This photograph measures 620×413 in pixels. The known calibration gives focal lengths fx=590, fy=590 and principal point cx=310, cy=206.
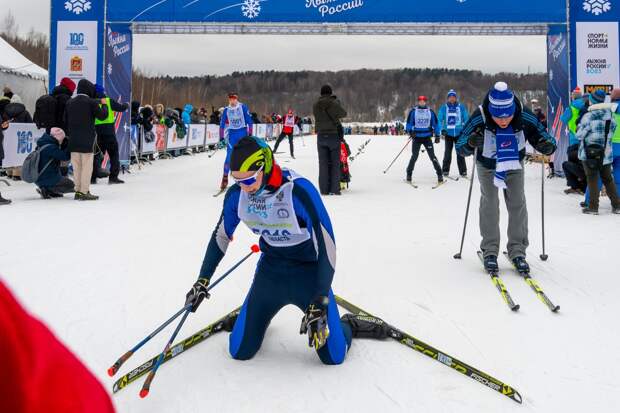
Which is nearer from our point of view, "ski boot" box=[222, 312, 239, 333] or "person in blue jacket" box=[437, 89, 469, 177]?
"ski boot" box=[222, 312, 239, 333]

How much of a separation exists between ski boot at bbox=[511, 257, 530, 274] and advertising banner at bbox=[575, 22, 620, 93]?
880 centimetres

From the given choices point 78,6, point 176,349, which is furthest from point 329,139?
point 176,349

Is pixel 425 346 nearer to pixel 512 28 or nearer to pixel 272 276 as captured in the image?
pixel 272 276

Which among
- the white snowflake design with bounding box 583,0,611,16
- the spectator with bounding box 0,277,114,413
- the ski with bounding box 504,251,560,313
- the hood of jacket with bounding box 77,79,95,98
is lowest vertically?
the ski with bounding box 504,251,560,313

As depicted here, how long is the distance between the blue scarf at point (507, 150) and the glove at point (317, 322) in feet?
9.15

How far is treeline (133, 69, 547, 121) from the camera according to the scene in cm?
12486

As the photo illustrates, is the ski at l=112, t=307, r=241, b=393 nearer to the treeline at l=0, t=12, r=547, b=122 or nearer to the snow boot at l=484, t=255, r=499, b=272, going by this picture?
the snow boot at l=484, t=255, r=499, b=272

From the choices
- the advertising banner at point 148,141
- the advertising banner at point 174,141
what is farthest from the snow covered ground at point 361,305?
the advertising banner at point 174,141

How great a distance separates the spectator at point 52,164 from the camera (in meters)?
8.88

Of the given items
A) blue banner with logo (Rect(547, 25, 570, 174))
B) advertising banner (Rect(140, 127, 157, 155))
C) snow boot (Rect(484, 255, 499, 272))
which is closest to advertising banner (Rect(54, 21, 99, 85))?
advertising banner (Rect(140, 127, 157, 155))

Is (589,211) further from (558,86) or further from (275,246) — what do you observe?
(275,246)

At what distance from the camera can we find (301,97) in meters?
138

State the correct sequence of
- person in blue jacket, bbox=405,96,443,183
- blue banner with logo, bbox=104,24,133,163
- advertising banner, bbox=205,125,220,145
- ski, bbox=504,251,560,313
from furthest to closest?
advertising banner, bbox=205,125,220,145 → blue banner with logo, bbox=104,24,133,163 → person in blue jacket, bbox=405,96,443,183 → ski, bbox=504,251,560,313

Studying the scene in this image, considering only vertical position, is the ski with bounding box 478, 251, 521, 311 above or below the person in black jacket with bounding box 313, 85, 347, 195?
below
